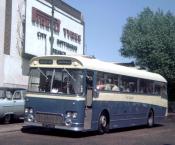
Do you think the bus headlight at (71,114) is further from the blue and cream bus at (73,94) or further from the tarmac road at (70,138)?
the tarmac road at (70,138)

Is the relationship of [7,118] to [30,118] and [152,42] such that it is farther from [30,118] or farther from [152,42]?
[152,42]

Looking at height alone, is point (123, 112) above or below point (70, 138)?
above

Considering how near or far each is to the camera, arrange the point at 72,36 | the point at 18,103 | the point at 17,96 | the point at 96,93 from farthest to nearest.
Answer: the point at 72,36
the point at 17,96
the point at 18,103
the point at 96,93

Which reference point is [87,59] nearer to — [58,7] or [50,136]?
[50,136]

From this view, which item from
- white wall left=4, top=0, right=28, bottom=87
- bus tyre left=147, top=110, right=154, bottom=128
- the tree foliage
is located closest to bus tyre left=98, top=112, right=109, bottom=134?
bus tyre left=147, top=110, right=154, bottom=128

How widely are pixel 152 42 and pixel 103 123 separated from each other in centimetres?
2683

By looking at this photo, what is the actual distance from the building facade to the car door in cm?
916

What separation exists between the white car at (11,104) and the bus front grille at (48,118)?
14.3 feet

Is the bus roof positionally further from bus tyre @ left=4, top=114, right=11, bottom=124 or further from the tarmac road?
bus tyre @ left=4, top=114, right=11, bottom=124

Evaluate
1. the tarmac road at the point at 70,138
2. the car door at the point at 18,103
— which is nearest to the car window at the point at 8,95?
the car door at the point at 18,103

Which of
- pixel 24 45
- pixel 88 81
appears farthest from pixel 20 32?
pixel 88 81

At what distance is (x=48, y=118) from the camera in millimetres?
18297

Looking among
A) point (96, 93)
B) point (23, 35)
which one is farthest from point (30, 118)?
point (23, 35)

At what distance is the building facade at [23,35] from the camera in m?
34.1
